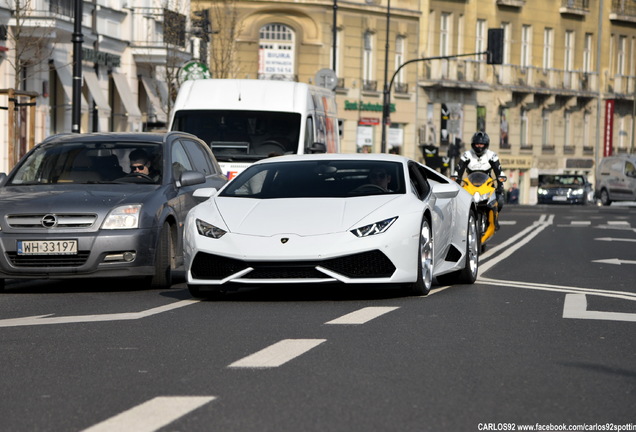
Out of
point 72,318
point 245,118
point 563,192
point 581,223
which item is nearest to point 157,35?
point 581,223

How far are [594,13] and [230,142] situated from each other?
6757 cm

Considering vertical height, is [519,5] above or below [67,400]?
above

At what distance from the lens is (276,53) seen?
2689 inches

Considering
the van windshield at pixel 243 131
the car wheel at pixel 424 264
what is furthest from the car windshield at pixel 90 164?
the van windshield at pixel 243 131

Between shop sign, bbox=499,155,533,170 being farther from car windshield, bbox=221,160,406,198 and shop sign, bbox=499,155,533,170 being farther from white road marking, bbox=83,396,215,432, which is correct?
white road marking, bbox=83,396,215,432

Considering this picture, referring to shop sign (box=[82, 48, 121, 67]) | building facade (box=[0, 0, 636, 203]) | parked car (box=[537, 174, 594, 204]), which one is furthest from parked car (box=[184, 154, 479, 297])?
parked car (box=[537, 174, 594, 204])

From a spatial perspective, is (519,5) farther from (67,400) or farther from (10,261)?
(67,400)

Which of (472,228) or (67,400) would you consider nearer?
(67,400)

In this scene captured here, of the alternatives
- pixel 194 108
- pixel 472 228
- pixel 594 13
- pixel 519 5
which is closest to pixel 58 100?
pixel 194 108

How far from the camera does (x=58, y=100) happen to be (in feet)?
134

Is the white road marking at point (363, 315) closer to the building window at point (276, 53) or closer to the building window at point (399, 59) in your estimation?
the building window at point (276, 53)

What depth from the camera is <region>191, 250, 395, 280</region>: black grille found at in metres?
12.2

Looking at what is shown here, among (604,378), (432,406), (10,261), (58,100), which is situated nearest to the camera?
(432,406)

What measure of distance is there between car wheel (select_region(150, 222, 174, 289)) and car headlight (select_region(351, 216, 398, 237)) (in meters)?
2.65
